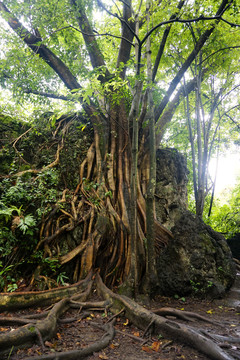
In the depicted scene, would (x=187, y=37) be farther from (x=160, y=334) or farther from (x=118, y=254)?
(x=160, y=334)

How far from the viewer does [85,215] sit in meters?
4.39

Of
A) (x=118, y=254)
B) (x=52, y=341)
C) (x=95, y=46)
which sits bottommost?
(x=52, y=341)

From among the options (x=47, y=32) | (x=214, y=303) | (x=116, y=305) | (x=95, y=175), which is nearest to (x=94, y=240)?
(x=116, y=305)

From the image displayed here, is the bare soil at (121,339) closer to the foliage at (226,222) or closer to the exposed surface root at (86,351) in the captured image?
the exposed surface root at (86,351)

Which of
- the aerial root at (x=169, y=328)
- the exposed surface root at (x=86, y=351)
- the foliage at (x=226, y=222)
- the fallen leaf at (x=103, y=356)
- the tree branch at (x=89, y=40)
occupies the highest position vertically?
the tree branch at (x=89, y=40)

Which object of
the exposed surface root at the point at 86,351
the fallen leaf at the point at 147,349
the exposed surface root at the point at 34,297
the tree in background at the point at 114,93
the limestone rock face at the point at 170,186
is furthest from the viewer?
the limestone rock face at the point at 170,186

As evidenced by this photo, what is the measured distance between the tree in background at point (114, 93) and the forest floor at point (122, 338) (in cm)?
80

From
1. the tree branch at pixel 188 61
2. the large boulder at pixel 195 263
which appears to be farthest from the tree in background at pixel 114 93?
the large boulder at pixel 195 263

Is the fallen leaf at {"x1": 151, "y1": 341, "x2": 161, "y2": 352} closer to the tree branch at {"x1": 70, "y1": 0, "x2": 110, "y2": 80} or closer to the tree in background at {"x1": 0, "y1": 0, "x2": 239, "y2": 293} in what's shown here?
the tree in background at {"x1": 0, "y1": 0, "x2": 239, "y2": 293}

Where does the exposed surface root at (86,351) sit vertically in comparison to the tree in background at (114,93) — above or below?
below

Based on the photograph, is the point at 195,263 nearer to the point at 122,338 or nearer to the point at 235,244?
the point at 122,338

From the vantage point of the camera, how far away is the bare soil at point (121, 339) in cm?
212

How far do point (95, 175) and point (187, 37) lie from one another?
4242 millimetres

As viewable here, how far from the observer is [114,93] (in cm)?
372
